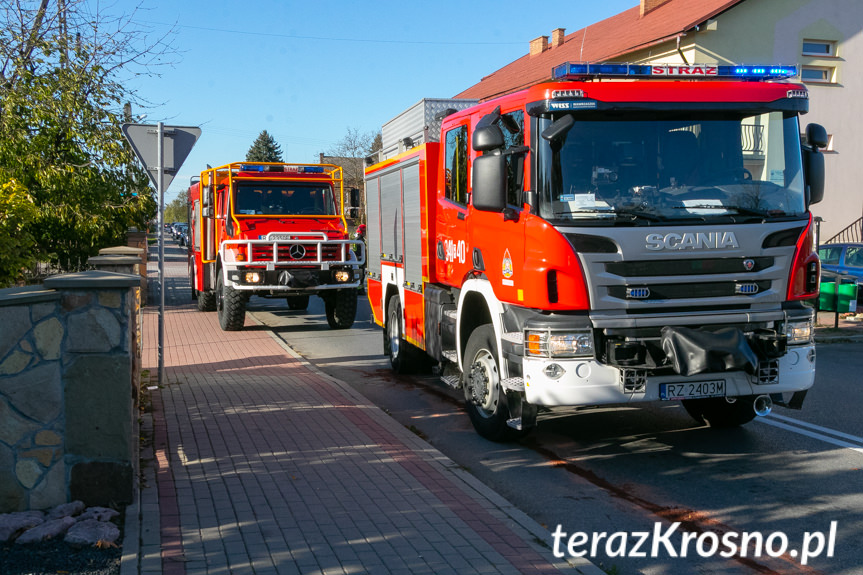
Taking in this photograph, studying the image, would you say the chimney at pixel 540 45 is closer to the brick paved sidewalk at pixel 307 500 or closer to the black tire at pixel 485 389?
the brick paved sidewalk at pixel 307 500

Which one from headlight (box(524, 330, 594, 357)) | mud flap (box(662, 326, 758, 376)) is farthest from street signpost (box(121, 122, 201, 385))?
mud flap (box(662, 326, 758, 376))

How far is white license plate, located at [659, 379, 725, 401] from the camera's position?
20.5 feet

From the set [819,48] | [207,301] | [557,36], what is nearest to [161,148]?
[207,301]

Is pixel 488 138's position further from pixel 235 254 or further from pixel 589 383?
pixel 235 254

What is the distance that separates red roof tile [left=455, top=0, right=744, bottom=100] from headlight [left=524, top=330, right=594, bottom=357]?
1511cm

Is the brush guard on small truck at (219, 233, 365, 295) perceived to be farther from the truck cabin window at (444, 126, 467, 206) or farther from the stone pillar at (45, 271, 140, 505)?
the stone pillar at (45, 271, 140, 505)

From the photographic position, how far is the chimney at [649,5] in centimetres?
3225

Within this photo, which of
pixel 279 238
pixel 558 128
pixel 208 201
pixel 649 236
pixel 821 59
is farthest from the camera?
pixel 821 59

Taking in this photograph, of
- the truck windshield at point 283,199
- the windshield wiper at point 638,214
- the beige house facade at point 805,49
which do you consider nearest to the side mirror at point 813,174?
the windshield wiper at point 638,214

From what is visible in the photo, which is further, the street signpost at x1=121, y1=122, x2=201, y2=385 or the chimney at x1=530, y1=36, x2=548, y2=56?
the chimney at x1=530, y1=36, x2=548, y2=56

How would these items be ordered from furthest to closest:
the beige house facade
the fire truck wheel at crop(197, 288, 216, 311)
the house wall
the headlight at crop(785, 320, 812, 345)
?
the house wall → the beige house facade → the fire truck wheel at crop(197, 288, 216, 311) → the headlight at crop(785, 320, 812, 345)

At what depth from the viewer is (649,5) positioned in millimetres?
32344

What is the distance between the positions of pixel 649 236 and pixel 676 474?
179 centimetres

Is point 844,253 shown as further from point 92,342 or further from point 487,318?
point 92,342
